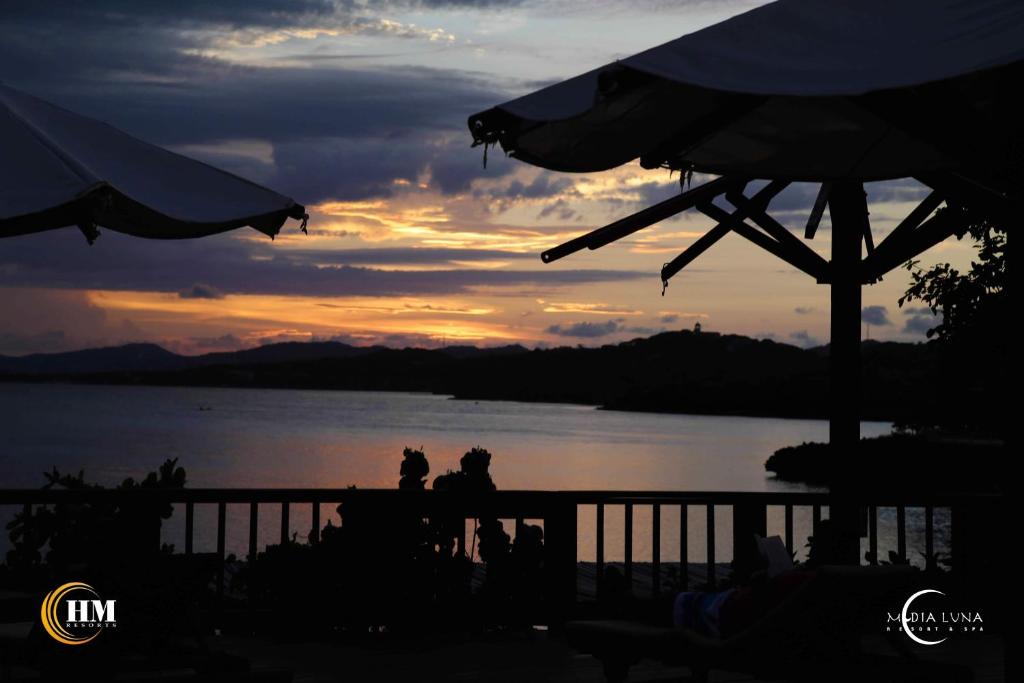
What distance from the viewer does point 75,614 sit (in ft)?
17.1

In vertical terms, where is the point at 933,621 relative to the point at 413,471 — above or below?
below

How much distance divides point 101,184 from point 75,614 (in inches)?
71.3

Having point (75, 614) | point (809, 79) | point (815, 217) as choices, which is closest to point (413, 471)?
point (815, 217)

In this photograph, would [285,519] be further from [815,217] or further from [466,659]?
[815,217]

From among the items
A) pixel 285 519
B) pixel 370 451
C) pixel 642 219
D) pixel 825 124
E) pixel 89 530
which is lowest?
pixel 370 451

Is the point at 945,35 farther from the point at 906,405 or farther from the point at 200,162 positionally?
the point at 906,405

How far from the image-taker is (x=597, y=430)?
110 meters

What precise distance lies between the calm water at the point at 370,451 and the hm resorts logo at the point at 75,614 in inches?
1186

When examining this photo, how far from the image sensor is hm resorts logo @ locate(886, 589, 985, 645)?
7.45m

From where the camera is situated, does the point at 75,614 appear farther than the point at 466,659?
No

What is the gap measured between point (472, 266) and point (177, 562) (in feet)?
128

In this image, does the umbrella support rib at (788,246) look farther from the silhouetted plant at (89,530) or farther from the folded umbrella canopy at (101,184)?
the silhouetted plant at (89,530)

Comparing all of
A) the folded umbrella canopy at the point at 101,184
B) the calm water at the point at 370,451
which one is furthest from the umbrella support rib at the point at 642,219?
the calm water at the point at 370,451

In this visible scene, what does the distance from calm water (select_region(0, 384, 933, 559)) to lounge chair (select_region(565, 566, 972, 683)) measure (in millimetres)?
30205
